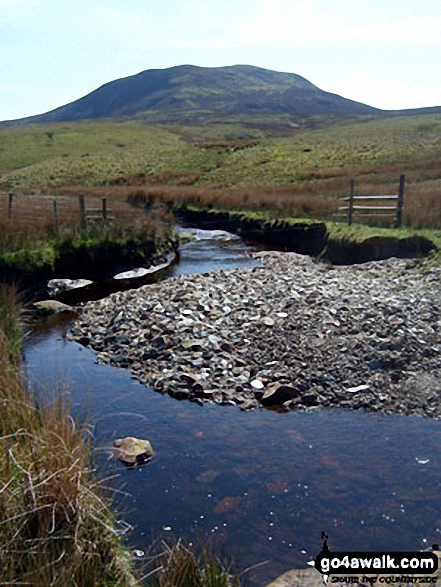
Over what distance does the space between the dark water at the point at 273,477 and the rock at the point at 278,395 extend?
0.36 meters

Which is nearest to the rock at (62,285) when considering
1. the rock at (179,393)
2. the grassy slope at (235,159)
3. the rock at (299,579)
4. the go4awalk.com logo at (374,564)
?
the rock at (179,393)

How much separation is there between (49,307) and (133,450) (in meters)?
9.01

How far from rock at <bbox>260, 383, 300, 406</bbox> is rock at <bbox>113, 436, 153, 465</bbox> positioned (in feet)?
7.66

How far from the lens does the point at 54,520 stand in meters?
4.55

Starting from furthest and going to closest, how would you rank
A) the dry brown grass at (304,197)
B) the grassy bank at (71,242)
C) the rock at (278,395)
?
the dry brown grass at (304,197) → the grassy bank at (71,242) → the rock at (278,395)

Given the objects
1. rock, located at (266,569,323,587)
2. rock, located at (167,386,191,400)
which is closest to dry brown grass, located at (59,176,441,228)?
rock, located at (167,386,191,400)

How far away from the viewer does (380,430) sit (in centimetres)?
913

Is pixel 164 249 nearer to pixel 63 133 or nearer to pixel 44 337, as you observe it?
pixel 44 337

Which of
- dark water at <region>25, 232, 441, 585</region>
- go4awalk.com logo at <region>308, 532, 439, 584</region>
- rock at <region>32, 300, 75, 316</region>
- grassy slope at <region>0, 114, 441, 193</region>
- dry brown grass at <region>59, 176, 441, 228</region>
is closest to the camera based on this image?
go4awalk.com logo at <region>308, 532, 439, 584</region>

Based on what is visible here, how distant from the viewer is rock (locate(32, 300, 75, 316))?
53.5 feet

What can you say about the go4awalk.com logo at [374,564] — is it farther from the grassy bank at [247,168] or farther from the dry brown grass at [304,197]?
the grassy bank at [247,168]

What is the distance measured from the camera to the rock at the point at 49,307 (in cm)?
1631

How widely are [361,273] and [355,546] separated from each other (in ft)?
40.9

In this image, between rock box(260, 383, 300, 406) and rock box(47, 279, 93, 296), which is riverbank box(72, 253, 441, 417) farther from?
rock box(47, 279, 93, 296)
